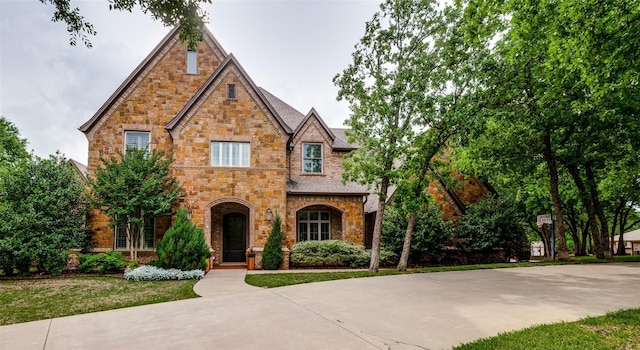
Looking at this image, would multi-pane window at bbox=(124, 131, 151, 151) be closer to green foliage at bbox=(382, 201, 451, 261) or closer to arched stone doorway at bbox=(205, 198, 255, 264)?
arched stone doorway at bbox=(205, 198, 255, 264)

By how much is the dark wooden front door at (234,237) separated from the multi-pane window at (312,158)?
13.6 feet

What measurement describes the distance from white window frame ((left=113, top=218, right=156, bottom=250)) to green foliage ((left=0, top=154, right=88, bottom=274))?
1.83 meters

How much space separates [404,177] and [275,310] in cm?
871

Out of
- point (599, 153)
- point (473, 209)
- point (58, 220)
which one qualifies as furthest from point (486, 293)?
point (58, 220)

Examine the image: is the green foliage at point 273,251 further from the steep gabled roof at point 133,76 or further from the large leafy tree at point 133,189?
the steep gabled roof at point 133,76

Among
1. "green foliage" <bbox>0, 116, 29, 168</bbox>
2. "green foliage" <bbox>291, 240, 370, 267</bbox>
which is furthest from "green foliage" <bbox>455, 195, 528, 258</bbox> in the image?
"green foliage" <bbox>0, 116, 29, 168</bbox>

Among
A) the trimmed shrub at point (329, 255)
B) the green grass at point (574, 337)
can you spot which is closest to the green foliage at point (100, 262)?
the trimmed shrub at point (329, 255)

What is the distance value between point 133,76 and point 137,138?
293cm

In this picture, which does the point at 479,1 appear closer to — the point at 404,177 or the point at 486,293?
the point at 486,293

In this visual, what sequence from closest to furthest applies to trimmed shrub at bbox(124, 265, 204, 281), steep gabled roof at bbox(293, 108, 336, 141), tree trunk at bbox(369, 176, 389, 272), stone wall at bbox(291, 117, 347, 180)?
trimmed shrub at bbox(124, 265, 204, 281) < tree trunk at bbox(369, 176, 389, 272) < stone wall at bbox(291, 117, 347, 180) < steep gabled roof at bbox(293, 108, 336, 141)

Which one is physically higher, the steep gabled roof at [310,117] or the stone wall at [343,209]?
the steep gabled roof at [310,117]

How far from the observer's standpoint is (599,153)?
1808 cm

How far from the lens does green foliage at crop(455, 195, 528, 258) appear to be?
18.8 m

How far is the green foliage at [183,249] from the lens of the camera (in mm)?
13445
